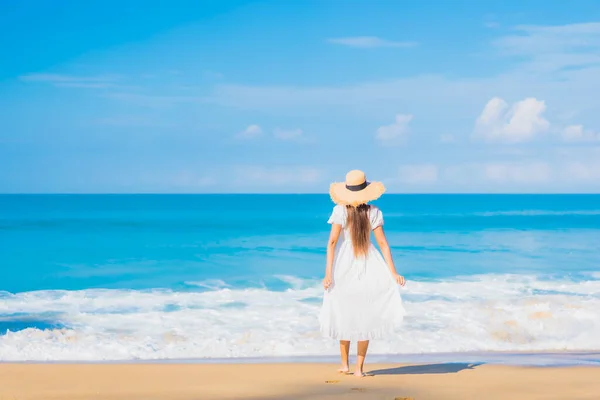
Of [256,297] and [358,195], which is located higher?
[256,297]

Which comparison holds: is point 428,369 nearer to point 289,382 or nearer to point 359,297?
point 289,382

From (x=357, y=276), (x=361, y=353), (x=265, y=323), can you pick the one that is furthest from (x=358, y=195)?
(x=265, y=323)

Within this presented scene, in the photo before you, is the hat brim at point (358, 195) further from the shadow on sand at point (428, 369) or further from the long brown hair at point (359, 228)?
the shadow on sand at point (428, 369)

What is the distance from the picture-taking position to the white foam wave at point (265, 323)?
10.8 meters

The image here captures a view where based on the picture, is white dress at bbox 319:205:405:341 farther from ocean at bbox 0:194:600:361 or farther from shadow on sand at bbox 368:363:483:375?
ocean at bbox 0:194:600:361

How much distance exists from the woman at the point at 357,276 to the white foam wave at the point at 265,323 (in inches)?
137

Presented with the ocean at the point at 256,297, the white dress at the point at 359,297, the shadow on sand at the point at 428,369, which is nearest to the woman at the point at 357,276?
the white dress at the point at 359,297

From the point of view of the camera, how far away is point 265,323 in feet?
43.2

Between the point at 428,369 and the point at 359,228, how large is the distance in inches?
85.2

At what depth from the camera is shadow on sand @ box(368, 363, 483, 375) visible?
25.1ft

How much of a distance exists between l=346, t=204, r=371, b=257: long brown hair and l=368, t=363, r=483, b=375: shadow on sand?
59.9 inches

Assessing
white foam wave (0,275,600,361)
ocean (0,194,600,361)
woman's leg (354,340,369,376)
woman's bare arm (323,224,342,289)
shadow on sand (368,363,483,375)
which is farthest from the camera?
ocean (0,194,600,361)

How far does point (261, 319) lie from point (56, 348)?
13.1 ft

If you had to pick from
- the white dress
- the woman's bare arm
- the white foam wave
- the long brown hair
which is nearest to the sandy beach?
the white dress
